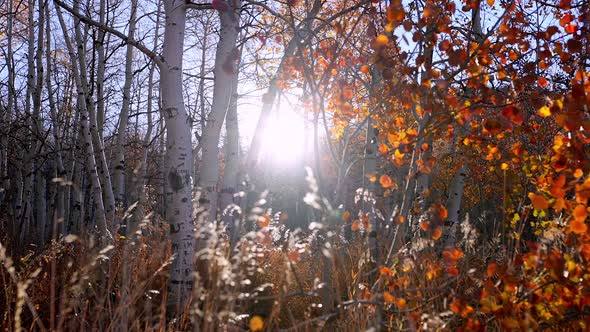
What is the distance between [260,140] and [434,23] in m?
2.72

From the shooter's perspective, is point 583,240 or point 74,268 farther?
point 74,268

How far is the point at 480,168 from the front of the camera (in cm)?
1298

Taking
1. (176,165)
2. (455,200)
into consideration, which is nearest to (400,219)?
(176,165)

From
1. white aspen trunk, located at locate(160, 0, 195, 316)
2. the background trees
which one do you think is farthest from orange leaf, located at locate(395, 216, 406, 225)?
white aspen trunk, located at locate(160, 0, 195, 316)

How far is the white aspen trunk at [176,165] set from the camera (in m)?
3.66

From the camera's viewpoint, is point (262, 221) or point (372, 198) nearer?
point (262, 221)

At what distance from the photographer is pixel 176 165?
12.1 ft

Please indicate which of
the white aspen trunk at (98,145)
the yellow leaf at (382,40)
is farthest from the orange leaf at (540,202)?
the white aspen trunk at (98,145)

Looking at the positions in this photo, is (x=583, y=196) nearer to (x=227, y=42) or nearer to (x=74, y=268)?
(x=227, y=42)

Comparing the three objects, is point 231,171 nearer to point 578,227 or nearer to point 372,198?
point 372,198

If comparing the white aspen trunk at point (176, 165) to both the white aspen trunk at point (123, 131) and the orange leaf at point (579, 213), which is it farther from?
the white aspen trunk at point (123, 131)

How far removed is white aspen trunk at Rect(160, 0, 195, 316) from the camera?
366 centimetres

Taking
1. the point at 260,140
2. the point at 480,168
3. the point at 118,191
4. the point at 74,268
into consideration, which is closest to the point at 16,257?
the point at 74,268

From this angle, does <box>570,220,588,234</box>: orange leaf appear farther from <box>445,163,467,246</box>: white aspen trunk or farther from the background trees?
<box>445,163,467,246</box>: white aspen trunk
